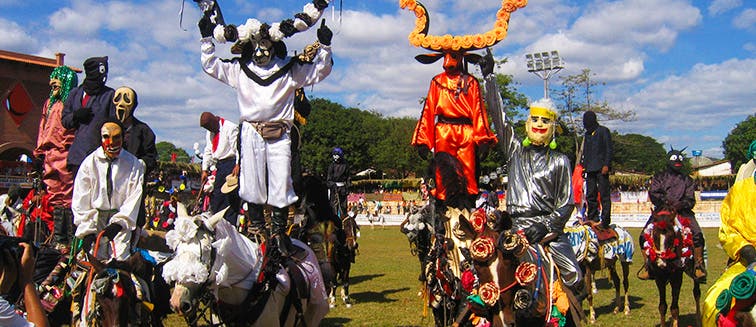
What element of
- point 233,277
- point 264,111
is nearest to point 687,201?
point 264,111

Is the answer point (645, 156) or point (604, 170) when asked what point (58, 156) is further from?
point (645, 156)

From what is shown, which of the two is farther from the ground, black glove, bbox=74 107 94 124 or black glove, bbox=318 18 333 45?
black glove, bbox=318 18 333 45

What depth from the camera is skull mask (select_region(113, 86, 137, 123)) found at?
7691 mm

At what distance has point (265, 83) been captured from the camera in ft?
21.9

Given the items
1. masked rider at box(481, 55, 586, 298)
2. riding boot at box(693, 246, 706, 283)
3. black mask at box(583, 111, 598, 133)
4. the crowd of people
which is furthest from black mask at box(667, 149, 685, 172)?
masked rider at box(481, 55, 586, 298)

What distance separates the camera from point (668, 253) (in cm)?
955

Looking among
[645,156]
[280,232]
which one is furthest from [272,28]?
[645,156]

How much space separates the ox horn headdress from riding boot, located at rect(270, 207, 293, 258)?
68.3 inches

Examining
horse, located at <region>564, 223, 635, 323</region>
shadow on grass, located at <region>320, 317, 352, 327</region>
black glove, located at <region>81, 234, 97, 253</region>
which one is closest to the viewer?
black glove, located at <region>81, 234, 97, 253</region>

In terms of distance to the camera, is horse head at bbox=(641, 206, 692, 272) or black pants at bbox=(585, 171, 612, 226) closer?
horse head at bbox=(641, 206, 692, 272)

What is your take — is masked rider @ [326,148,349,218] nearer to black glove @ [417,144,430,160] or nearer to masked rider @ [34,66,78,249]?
black glove @ [417,144,430,160]

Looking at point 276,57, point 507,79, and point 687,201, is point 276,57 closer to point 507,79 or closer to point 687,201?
point 687,201

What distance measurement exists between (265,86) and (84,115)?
2417 mm

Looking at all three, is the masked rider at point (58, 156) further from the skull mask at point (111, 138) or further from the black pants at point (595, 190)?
the black pants at point (595, 190)
